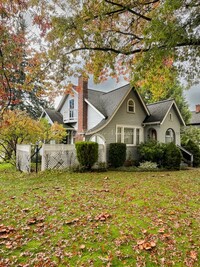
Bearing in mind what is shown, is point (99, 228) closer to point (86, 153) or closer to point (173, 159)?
point (86, 153)

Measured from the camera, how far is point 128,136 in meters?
16.4

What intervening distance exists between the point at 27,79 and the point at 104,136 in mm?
7417

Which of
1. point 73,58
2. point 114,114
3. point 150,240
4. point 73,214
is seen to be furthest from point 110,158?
point 150,240

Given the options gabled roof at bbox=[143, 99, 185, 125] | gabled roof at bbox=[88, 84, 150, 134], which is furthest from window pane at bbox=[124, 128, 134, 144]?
gabled roof at bbox=[88, 84, 150, 134]

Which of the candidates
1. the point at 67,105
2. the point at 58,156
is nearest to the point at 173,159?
the point at 58,156

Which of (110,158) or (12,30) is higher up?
(12,30)

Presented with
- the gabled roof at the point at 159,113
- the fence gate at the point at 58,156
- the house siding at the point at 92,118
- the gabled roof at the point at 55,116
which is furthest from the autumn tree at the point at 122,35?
the gabled roof at the point at 55,116

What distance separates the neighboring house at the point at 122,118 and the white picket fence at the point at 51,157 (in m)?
2.89

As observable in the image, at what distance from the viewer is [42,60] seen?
8.77 metres

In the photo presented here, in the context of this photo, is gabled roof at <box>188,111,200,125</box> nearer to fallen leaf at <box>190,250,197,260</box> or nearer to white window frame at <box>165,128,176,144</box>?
white window frame at <box>165,128,176,144</box>

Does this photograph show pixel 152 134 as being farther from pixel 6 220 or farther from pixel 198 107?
pixel 198 107

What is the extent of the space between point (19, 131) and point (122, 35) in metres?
8.95

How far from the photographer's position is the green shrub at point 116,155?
46.5 feet

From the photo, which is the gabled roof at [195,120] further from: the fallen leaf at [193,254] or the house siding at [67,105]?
the fallen leaf at [193,254]
